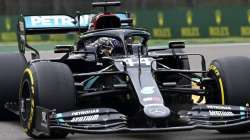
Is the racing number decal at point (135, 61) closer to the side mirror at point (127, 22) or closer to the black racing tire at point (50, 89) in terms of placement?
the black racing tire at point (50, 89)

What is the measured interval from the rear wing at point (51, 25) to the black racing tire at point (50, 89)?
287 cm

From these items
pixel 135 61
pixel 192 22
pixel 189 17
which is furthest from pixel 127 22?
pixel 189 17

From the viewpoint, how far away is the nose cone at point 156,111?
274 inches

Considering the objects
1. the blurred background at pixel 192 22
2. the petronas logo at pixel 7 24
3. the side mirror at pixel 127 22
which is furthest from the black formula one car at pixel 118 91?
the blurred background at pixel 192 22

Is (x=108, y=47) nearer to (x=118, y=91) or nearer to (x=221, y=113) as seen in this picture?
(x=118, y=91)

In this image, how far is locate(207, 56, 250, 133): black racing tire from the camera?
786 cm

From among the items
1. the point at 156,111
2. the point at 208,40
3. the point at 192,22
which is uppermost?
the point at 156,111

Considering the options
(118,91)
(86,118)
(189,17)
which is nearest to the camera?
(86,118)

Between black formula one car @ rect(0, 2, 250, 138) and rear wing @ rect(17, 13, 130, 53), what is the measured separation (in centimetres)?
127

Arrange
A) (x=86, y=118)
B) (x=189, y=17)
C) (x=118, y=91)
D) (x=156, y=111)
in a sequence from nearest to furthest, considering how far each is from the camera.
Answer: (x=156, y=111) → (x=86, y=118) → (x=118, y=91) → (x=189, y=17)

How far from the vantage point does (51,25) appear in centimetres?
1100

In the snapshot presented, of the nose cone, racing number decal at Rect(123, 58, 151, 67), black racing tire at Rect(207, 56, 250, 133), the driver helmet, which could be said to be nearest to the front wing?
the nose cone

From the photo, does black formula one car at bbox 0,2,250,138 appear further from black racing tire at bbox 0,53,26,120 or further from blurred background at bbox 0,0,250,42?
blurred background at bbox 0,0,250,42

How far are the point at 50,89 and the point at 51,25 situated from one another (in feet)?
12.1
